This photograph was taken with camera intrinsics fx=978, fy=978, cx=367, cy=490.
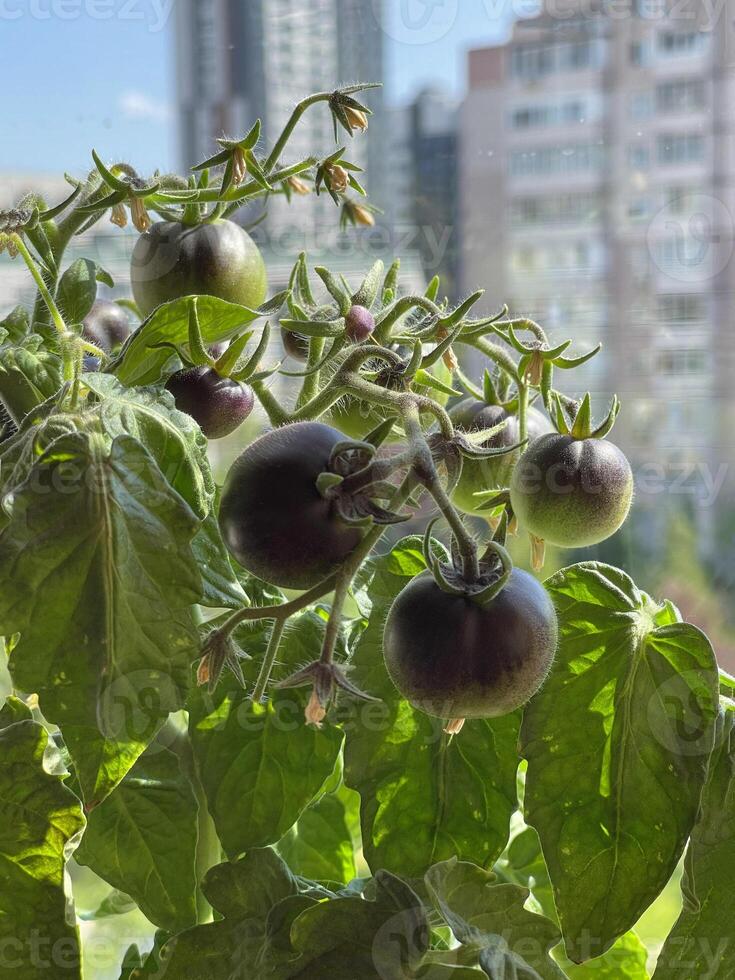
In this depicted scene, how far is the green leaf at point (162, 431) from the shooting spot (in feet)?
1.01

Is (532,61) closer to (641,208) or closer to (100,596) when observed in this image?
(641,208)

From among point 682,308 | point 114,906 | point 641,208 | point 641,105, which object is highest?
point 641,105

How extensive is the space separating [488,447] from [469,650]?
132 mm

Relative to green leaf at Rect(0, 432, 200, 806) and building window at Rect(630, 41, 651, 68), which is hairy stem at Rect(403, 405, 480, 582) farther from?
building window at Rect(630, 41, 651, 68)

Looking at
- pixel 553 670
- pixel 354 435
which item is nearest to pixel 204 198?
pixel 354 435

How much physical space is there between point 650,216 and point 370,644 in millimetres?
783

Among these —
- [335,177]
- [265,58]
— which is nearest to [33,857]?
[335,177]

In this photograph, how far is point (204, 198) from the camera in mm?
387

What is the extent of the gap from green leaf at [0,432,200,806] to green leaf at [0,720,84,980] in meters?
0.07

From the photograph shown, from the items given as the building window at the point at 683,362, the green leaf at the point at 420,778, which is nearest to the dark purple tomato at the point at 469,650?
the green leaf at the point at 420,778

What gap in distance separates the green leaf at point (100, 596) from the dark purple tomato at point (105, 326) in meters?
0.17

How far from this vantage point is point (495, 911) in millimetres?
354

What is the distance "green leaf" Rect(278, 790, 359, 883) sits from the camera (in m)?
0.51

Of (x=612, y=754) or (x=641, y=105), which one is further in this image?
(x=641, y=105)
